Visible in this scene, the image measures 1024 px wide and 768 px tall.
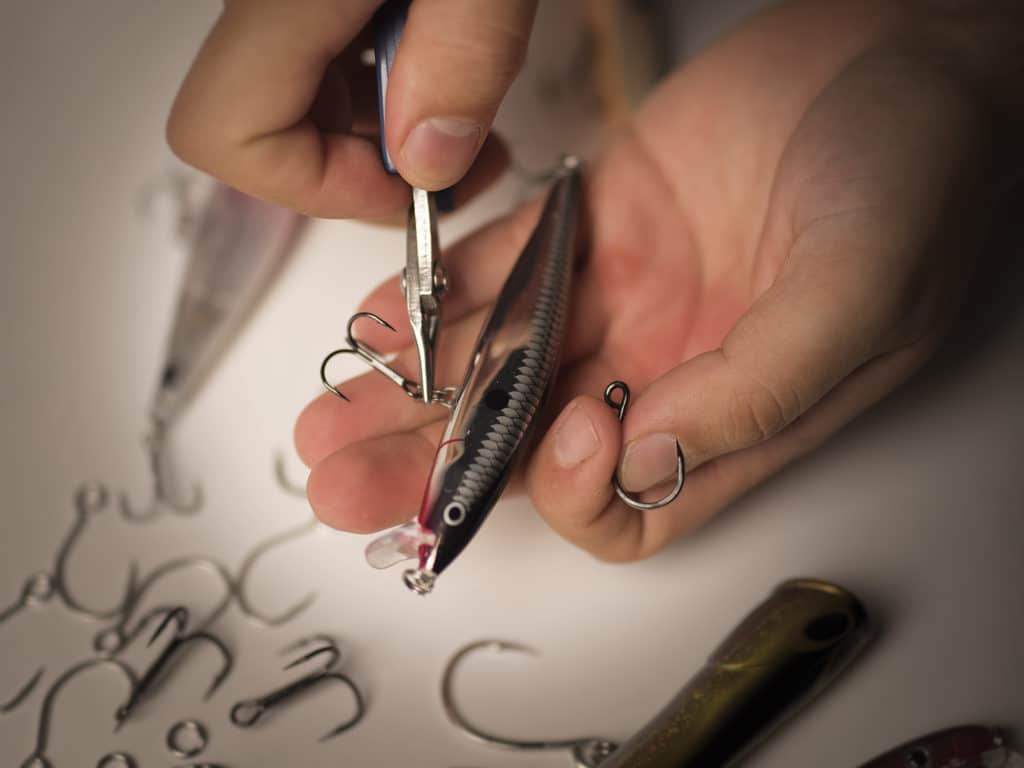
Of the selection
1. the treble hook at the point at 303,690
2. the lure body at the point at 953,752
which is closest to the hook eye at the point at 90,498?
the treble hook at the point at 303,690

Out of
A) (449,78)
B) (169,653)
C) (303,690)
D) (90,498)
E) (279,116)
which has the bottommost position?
(303,690)

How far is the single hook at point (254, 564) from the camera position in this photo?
1.33 metres

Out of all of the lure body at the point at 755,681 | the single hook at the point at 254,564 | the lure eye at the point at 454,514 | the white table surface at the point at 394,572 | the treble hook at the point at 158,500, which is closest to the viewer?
the lure eye at the point at 454,514

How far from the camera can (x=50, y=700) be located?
4.10ft

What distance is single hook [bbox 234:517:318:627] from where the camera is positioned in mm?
1327

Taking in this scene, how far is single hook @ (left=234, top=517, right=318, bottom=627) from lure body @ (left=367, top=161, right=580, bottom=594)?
37 cm

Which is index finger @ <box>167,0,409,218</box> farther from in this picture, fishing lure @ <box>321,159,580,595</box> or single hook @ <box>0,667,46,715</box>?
single hook @ <box>0,667,46,715</box>

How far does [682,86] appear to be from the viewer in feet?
5.52

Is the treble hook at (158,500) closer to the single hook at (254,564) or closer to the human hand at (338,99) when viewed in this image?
the single hook at (254,564)

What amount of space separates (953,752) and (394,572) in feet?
2.21

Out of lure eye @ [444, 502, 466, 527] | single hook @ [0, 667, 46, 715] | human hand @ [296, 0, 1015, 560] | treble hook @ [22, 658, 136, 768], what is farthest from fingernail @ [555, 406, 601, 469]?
single hook @ [0, 667, 46, 715]

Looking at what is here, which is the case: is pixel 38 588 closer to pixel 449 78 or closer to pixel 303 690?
pixel 303 690

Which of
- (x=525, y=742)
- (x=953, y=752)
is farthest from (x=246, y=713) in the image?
(x=953, y=752)

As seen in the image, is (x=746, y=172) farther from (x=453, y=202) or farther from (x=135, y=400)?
(x=135, y=400)
